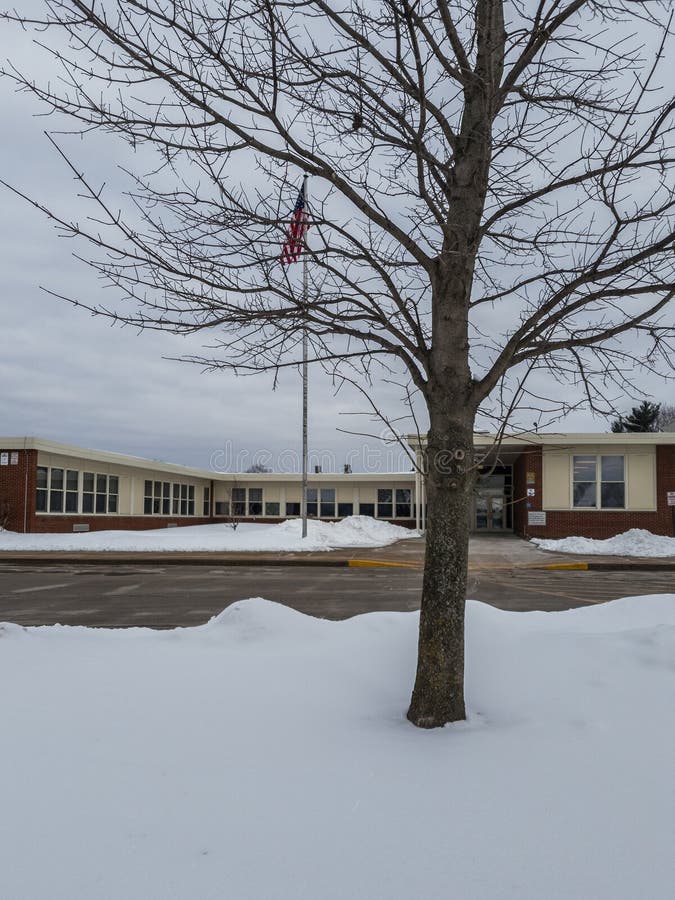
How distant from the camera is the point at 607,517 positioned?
26.0 m

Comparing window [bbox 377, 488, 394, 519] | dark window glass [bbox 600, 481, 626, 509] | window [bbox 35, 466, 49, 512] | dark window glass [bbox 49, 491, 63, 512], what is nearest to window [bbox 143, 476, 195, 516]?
dark window glass [bbox 49, 491, 63, 512]

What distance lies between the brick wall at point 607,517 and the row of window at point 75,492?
58.3ft

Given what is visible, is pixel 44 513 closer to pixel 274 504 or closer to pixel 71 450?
pixel 71 450

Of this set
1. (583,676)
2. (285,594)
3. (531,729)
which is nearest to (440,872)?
(531,729)

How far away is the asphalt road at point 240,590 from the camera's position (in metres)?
10.2

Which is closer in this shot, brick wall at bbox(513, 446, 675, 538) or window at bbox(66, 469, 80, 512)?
brick wall at bbox(513, 446, 675, 538)

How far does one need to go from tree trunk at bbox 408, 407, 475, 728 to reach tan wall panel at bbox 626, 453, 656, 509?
80.2 ft

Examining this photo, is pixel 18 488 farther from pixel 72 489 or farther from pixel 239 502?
pixel 239 502

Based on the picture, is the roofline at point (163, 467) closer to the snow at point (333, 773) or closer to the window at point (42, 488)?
the window at point (42, 488)

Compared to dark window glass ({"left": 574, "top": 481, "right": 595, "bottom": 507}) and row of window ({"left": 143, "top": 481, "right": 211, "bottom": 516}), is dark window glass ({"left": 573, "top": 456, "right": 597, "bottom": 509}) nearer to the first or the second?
dark window glass ({"left": 574, "top": 481, "right": 595, "bottom": 507})

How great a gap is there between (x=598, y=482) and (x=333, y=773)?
25.2 m

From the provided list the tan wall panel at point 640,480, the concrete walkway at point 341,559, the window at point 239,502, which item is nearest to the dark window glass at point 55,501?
the concrete walkway at point 341,559

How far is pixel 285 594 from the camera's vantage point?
39.8 ft

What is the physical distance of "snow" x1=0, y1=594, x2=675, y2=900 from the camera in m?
2.28
